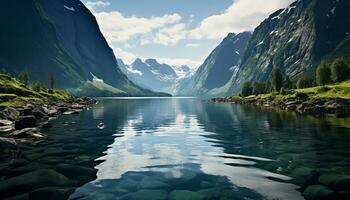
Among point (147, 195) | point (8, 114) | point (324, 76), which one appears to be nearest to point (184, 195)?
point (147, 195)

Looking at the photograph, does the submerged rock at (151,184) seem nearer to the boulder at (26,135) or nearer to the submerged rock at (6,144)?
the submerged rock at (6,144)

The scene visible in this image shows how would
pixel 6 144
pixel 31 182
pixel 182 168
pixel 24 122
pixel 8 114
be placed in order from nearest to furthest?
pixel 31 182 < pixel 182 168 < pixel 6 144 < pixel 24 122 < pixel 8 114

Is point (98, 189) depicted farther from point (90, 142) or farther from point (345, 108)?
point (345, 108)

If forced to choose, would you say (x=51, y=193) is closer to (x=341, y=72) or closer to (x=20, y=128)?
(x=20, y=128)

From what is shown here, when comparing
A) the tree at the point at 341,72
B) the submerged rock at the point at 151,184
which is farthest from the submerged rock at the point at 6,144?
the tree at the point at 341,72

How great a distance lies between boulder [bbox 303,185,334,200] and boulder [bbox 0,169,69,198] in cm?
1927

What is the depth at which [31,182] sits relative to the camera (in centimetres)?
2716

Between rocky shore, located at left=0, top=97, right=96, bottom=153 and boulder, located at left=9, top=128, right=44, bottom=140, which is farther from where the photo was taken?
boulder, located at left=9, top=128, right=44, bottom=140

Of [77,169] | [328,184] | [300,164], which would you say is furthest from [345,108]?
[77,169]

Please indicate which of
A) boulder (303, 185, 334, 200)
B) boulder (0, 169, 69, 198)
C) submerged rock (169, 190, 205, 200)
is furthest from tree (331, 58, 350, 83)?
boulder (0, 169, 69, 198)

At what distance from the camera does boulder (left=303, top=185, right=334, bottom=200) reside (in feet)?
77.4

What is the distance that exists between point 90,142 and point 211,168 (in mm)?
24198

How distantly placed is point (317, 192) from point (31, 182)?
22.8 m

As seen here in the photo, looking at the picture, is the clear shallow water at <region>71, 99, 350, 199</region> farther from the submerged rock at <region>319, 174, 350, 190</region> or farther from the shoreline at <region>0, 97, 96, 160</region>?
the shoreline at <region>0, 97, 96, 160</region>
